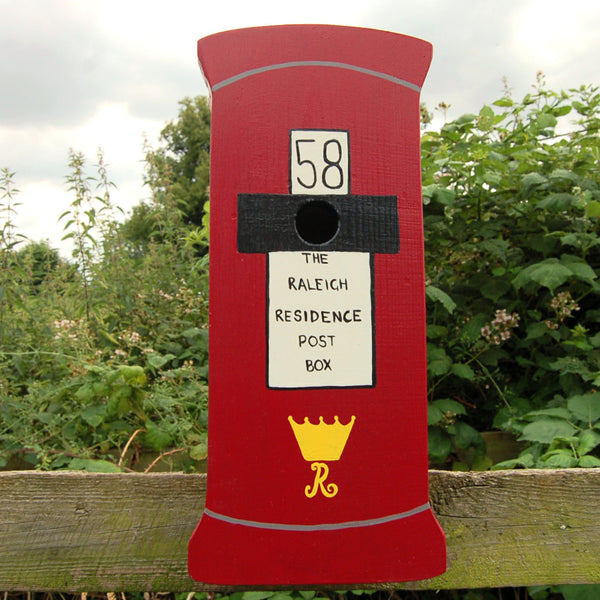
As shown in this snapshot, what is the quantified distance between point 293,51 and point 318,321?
490 mm

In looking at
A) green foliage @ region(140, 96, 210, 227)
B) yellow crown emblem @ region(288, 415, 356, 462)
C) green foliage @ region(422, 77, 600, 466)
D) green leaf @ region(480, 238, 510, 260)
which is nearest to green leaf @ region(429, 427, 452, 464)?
green foliage @ region(422, 77, 600, 466)

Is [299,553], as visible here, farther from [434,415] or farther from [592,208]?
[592,208]

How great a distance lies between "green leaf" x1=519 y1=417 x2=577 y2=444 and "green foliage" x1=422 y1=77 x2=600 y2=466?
17 cm

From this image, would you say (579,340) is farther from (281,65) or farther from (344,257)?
(281,65)

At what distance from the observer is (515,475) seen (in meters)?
1.31

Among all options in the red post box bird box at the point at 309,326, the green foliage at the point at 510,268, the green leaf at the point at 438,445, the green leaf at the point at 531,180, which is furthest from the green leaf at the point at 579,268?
the red post box bird box at the point at 309,326

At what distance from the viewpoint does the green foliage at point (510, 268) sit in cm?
180

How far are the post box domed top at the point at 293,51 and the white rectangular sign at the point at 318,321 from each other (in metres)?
0.34

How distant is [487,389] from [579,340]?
36 centimetres

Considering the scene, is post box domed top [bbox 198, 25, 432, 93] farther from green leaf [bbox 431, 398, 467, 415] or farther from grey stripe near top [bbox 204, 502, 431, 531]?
green leaf [bbox 431, 398, 467, 415]

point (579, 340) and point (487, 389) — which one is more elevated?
point (579, 340)

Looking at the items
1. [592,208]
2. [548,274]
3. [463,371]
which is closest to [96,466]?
[463,371]

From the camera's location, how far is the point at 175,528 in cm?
129

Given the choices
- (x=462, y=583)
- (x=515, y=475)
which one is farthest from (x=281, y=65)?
(x=462, y=583)
